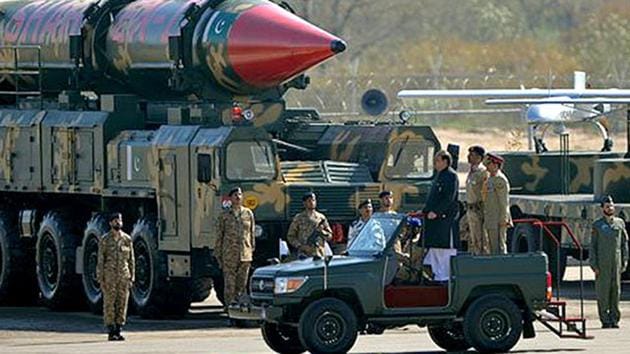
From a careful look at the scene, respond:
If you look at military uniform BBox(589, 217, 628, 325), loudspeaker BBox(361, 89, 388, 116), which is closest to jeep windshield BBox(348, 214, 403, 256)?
military uniform BBox(589, 217, 628, 325)

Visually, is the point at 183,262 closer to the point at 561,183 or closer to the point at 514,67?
the point at 561,183

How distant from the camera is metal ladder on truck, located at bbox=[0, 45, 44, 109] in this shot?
29875 mm

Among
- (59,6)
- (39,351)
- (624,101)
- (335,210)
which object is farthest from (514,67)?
(39,351)

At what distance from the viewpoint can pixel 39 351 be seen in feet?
72.1

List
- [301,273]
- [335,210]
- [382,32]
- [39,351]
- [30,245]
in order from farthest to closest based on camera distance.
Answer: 1. [382,32]
2. [30,245]
3. [335,210]
4. [39,351]
5. [301,273]

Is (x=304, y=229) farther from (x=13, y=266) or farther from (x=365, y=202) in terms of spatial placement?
(x=13, y=266)

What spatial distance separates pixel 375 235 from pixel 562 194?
42.0ft

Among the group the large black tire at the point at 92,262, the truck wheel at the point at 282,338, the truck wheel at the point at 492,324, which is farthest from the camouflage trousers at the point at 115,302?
the truck wheel at the point at 492,324

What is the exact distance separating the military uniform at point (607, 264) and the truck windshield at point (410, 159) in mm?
2660

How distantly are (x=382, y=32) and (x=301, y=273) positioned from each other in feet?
138

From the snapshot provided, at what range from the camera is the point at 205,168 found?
2503 cm

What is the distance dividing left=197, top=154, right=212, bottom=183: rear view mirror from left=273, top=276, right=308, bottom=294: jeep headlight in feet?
17.0

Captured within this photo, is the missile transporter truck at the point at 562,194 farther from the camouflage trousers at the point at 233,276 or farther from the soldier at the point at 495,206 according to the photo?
the soldier at the point at 495,206

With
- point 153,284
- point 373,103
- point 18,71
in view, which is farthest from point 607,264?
point 18,71
